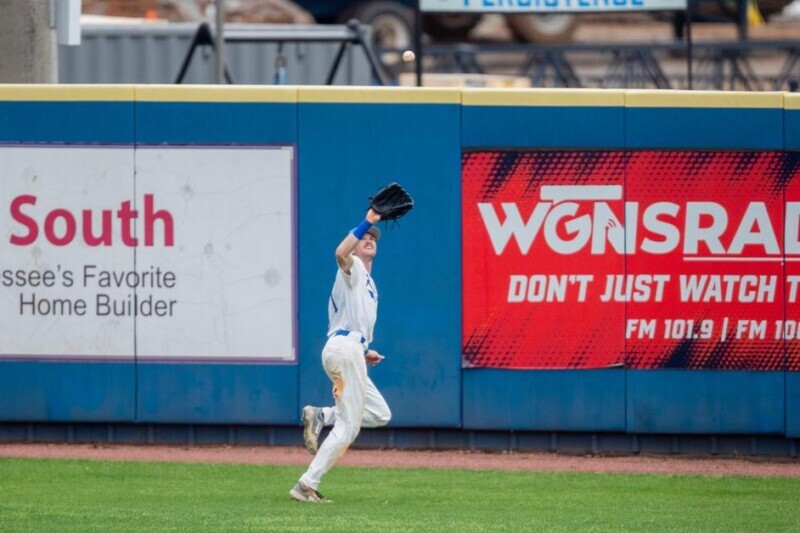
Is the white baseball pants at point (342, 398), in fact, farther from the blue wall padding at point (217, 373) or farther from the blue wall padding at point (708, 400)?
the blue wall padding at point (708, 400)

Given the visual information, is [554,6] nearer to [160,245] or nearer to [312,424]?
[160,245]

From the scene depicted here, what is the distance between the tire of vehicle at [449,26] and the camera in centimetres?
2723

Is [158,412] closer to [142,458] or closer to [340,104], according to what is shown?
[142,458]

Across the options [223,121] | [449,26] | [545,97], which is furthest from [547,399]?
[449,26]

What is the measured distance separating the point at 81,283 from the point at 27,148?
46.2 inches

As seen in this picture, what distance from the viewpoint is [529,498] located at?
9789 millimetres

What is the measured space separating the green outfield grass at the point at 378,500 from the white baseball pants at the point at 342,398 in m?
0.27

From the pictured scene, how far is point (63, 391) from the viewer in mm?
12055

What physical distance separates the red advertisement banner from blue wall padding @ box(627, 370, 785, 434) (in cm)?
10

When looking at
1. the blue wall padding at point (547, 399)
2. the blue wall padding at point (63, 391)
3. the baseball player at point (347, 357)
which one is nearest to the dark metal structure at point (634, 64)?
the blue wall padding at point (547, 399)

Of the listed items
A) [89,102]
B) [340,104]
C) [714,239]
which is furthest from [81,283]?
[714,239]

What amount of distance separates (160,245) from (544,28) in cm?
1645

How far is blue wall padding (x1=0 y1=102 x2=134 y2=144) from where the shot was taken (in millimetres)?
11922

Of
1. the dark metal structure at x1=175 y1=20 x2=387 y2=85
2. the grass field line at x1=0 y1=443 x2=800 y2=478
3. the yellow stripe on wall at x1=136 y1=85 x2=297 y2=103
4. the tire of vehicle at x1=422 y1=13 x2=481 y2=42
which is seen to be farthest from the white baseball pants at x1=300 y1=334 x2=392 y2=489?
the tire of vehicle at x1=422 y1=13 x2=481 y2=42
